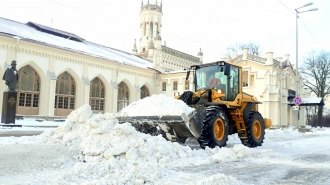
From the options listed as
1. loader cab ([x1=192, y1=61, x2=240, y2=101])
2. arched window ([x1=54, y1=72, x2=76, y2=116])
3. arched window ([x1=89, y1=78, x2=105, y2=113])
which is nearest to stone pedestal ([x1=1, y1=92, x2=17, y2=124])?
loader cab ([x1=192, y1=61, x2=240, y2=101])

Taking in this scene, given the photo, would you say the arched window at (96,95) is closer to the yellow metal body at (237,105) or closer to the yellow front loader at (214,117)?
the yellow front loader at (214,117)

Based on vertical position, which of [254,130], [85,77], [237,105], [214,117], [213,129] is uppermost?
[85,77]

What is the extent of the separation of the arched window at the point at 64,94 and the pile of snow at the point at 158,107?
19.4 metres

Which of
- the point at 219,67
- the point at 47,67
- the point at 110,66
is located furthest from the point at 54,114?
the point at 219,67

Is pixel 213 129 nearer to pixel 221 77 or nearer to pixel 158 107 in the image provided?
pixel 158 107

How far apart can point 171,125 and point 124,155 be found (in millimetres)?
2326

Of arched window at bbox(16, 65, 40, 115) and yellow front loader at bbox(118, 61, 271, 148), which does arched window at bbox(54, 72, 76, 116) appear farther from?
yellow front loader at bbox(118, 61, 271, 148)

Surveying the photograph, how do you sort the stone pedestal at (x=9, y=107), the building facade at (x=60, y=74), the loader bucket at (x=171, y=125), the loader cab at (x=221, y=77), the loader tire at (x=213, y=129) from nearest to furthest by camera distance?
the loader bucket at (x=171, y=125)
the loader tire at (x=213, y=129)
the loader cab at (x=221, y=77)
the stone pedestal at (x=9, y=107)
the building facade at (x=60, y=74)

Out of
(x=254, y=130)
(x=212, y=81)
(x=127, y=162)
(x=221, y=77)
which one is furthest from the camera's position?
(x=254, y=130)

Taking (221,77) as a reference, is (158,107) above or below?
below

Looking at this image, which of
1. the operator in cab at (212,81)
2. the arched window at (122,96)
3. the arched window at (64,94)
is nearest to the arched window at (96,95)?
the arched window at (64,94)

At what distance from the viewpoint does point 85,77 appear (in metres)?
28.7

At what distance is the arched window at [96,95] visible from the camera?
30578 millimetres

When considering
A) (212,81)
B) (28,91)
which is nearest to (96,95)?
(28,91)
